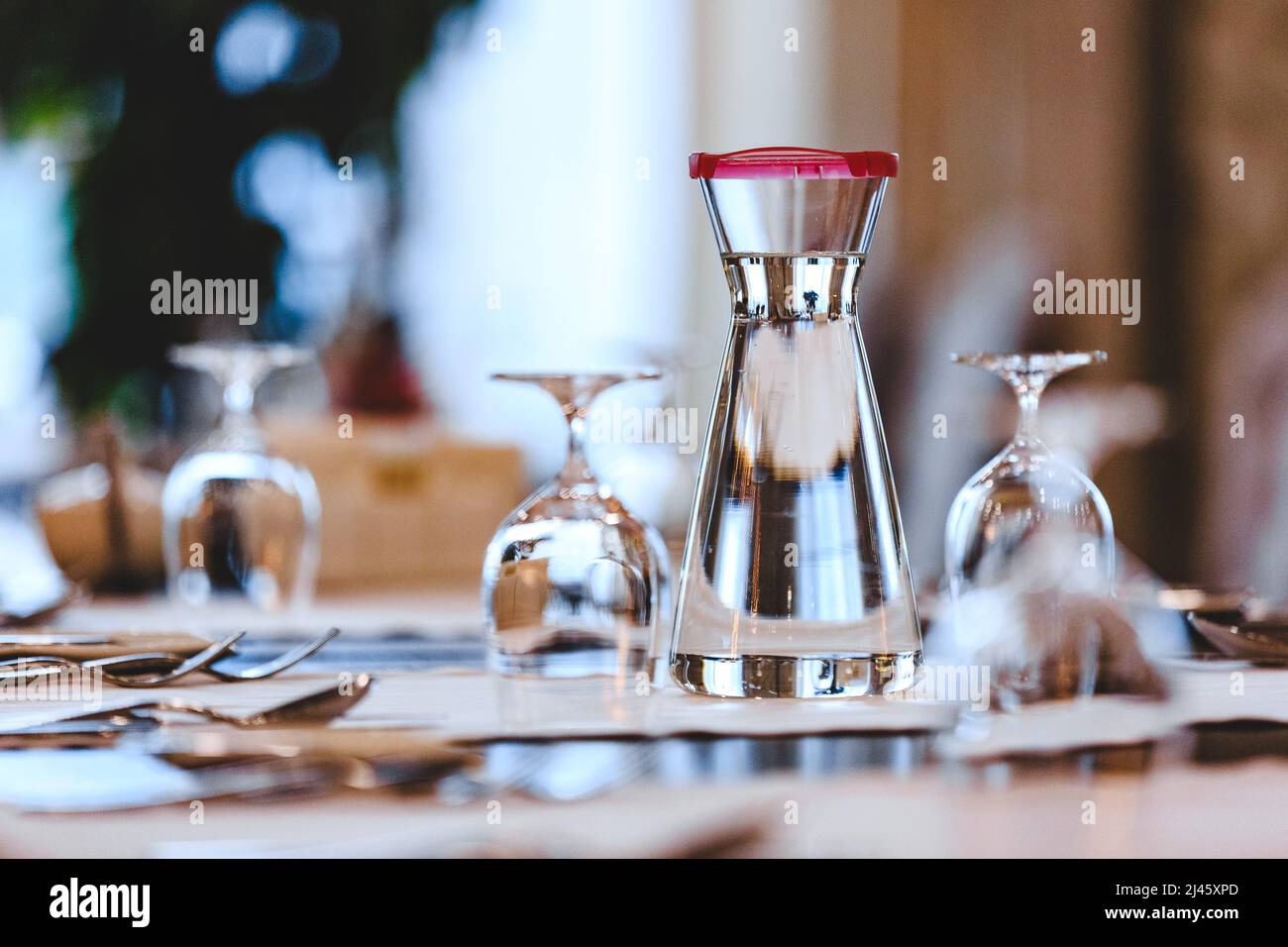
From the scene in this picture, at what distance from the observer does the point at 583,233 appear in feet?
12.1

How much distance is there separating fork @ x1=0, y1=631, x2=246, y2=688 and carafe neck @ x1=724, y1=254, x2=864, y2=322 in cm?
28

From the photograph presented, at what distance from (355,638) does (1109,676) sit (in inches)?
14.7

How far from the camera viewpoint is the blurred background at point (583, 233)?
2.25 m

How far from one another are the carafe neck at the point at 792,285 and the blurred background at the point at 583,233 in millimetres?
534

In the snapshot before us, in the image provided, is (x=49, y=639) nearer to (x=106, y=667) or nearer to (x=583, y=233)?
(x=106, y=667)

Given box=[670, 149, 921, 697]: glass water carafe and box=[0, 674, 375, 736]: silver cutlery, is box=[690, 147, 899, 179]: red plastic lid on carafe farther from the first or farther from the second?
box=[0, 674, 375, 736]: silver cutlery

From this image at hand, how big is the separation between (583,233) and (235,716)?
10.7ft

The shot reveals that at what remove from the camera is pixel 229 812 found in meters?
0.41

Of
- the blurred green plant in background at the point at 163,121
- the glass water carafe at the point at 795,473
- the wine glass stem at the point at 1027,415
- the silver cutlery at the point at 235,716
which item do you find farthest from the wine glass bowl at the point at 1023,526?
the blurred green plant in background at the point at 163,121

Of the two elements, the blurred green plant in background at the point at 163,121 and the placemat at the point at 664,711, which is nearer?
the placemat at the point at 664,711

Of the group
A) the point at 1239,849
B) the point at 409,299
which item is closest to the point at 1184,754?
the point at 1239,849

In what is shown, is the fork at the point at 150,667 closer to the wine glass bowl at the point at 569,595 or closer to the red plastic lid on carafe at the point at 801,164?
the wine glass bowl at the point at 569,595

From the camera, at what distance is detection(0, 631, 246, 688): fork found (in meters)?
0.59

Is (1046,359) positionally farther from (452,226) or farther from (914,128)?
(452,226)
